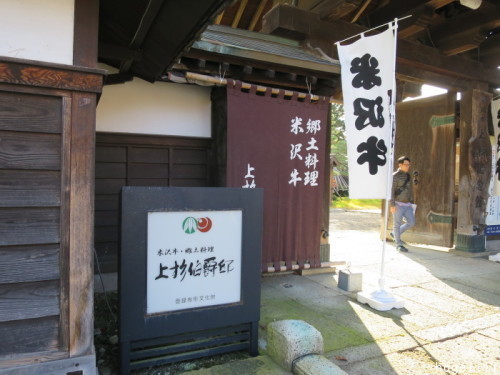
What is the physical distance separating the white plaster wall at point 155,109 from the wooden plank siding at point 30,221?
2845 millimetres

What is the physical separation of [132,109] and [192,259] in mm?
3210

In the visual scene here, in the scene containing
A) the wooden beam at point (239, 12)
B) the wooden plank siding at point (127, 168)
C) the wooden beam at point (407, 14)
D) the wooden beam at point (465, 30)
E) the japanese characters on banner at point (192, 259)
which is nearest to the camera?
the japanese characters on banner at point (192, 259)

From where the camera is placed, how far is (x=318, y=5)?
6.06 m

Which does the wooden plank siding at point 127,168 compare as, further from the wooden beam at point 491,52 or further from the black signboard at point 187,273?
the wooden beam at point 491,52

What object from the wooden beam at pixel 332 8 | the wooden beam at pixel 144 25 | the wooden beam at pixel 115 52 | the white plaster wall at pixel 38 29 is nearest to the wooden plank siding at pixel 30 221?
the white plaster wall at pixel 38 29

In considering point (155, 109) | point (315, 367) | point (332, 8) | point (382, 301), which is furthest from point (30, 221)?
point (332, 8)

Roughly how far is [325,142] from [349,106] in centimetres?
A: 144

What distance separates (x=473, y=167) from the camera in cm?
827

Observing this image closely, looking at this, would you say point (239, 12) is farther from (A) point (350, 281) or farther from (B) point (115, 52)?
(A) point (350, 281)

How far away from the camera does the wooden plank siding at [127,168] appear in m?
5.53

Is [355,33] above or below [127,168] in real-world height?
above

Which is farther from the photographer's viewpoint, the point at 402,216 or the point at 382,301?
the point at 402,216

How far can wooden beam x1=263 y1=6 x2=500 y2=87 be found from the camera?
19.3 feet

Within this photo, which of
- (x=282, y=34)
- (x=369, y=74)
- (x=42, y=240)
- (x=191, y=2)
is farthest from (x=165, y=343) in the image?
(x=282, y=34)
